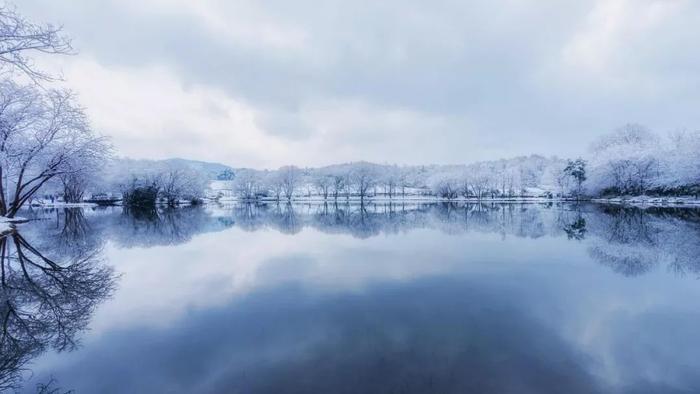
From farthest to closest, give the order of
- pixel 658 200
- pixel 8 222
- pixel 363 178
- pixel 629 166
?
pixel 363 178
pixel 629 166
pixel 658 200
pixel 8 222

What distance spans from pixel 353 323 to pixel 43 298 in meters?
6.42

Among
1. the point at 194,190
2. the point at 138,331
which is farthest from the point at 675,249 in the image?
the point at 194,190

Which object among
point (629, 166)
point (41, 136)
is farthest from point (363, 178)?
point (41, 136)

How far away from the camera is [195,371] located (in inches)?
164

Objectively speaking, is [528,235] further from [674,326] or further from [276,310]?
[276,310]

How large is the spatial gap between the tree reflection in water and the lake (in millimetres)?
36

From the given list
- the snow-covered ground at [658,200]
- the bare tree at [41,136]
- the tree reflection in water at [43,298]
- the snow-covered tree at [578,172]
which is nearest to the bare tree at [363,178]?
the snow-covered tree at [578,172]

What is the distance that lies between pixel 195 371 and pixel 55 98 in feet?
83.6

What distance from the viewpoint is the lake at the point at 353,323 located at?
3.95 metres

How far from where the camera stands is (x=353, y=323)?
217 inches

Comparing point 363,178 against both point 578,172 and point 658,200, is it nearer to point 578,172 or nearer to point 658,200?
point 578,172

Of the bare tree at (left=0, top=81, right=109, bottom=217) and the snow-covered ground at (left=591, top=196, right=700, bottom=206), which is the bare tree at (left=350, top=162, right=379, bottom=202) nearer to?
the snow-covered ground at (left=591, top=196, right=700, bottom=206)

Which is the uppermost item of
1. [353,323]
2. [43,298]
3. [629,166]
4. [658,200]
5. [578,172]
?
[629,166]

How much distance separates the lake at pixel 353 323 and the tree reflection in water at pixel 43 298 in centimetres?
4
